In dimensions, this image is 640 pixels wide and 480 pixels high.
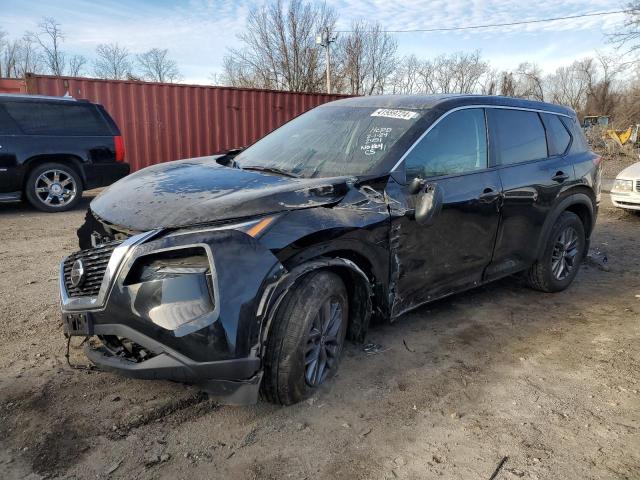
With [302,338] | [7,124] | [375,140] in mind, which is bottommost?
[302,338]

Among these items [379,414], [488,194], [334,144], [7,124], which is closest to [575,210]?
[488,194]

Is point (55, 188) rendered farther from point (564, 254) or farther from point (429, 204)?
point (564, 254)

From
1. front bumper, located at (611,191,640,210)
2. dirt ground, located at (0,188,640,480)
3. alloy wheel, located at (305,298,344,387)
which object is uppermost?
front bumper, located at (611,191,640,210)

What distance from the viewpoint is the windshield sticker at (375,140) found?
3.43 metres

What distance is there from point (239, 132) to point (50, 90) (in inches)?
166

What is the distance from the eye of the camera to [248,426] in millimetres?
2676

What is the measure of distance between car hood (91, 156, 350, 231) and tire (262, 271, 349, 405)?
44cm

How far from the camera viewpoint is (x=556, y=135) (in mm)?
4820

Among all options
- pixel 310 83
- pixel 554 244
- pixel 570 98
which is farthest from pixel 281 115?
pixel 570 98

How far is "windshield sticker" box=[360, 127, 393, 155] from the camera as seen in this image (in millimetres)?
3432

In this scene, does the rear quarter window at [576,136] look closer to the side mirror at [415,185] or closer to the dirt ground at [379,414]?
the dirt ground at [379,414]

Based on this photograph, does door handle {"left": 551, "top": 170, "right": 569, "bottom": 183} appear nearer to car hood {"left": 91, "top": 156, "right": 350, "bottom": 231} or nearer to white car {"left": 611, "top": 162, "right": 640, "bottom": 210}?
car hood {"left": 91, "top": 156, "right": 350, "bottom": 231}

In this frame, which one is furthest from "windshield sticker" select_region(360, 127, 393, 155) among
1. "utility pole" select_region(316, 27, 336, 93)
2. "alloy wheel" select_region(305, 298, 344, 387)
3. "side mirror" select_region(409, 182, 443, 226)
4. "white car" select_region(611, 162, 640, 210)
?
"utility pole" select_region(316, 27, 336, 93)

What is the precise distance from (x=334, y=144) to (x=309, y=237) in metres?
1.16
